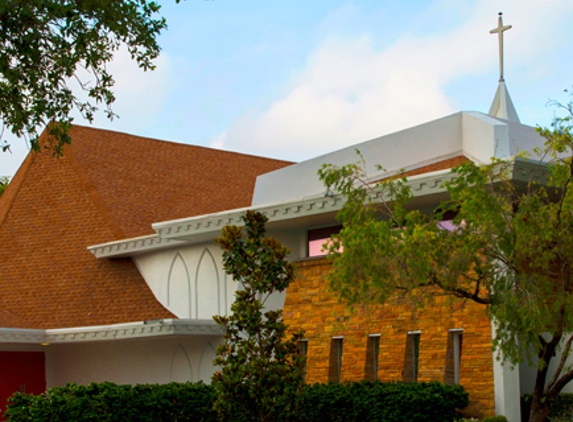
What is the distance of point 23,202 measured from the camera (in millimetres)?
30172

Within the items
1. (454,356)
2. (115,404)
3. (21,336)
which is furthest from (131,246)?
(454,356)

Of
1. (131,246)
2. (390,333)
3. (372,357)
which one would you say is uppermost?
(131,246)

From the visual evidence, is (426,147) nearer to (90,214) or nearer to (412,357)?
(412,357)

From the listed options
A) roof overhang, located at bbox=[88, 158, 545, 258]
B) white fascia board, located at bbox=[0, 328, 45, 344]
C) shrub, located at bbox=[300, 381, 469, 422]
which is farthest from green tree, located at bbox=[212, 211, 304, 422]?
white fascia board, located at bbox=[0, 328, 45, 344]

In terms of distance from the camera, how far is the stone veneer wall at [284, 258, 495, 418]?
18.5 metres

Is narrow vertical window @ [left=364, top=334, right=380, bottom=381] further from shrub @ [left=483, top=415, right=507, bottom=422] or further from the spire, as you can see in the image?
the spire

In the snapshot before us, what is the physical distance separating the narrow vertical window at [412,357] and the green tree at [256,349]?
4152 millimetres

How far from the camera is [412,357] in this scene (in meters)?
20.0

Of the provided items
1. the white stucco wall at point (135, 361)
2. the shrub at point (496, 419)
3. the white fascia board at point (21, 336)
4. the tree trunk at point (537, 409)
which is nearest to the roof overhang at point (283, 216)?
the white stucco wall at point (135, 361)

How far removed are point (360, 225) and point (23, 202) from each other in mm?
18583

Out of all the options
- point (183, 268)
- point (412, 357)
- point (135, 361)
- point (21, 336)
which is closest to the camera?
point (412, 357)

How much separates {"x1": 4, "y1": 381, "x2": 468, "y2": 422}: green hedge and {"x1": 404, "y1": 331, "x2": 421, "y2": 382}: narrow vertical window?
1.01 metres

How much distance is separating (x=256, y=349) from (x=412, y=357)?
→ 4.99m

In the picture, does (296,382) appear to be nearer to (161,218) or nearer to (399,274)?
(399,274)
